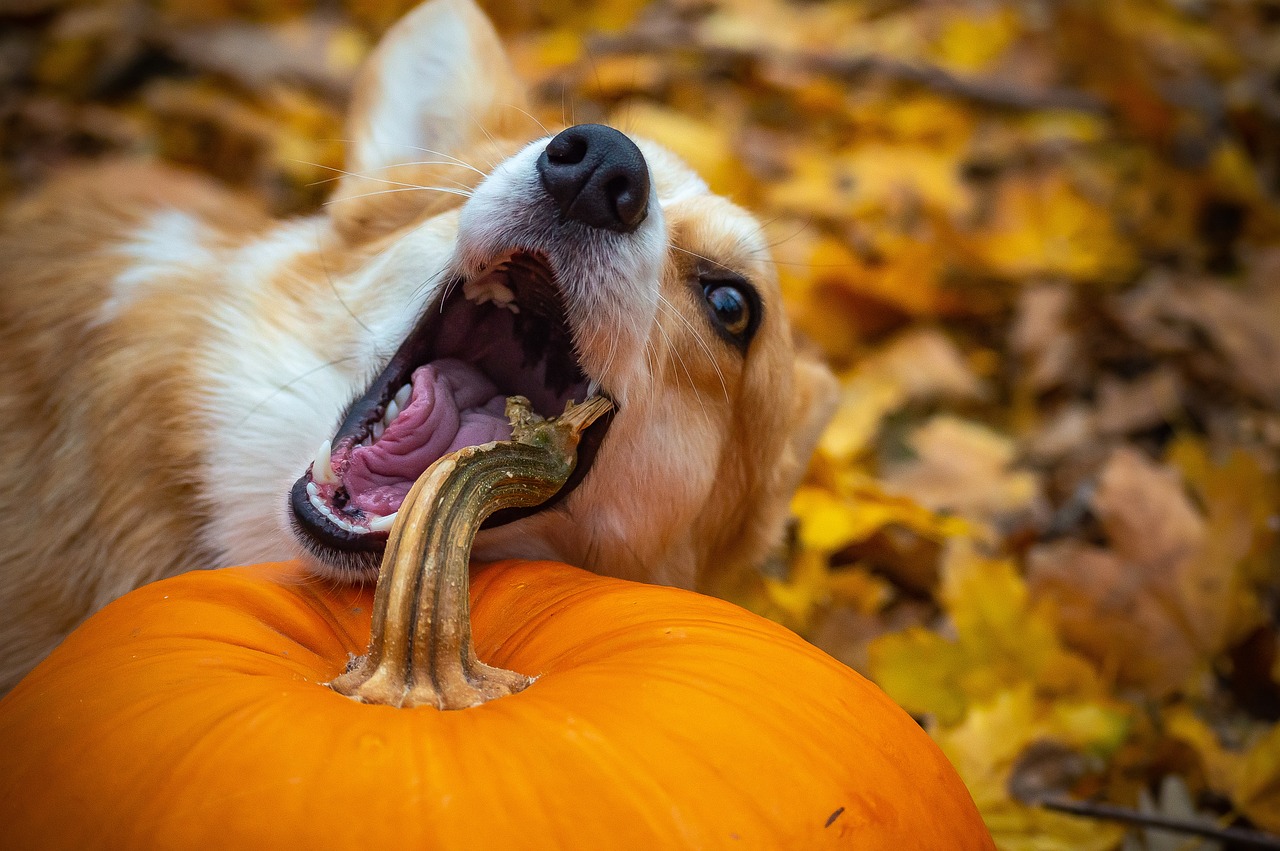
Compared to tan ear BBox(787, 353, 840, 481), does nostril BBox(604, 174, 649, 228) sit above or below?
above

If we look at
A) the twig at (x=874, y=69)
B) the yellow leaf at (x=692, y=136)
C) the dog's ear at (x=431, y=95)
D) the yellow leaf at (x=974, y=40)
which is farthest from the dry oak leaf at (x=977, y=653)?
the yellow leaf at (x=974, y=40)

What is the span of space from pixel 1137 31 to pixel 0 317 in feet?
13.9

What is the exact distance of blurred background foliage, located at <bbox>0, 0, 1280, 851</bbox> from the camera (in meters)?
2.00

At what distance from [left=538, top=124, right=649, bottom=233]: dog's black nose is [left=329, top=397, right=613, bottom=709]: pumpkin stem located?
1.84ft

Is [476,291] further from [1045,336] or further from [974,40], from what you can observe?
[974,40]

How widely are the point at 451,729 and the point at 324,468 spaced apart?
702mm

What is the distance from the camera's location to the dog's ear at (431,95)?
229 cm

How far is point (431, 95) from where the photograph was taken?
7.61ft

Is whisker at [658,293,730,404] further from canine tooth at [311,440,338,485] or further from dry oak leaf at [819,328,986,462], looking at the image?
dry oak leaf at [819,328,986,462]

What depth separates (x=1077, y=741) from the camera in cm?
189

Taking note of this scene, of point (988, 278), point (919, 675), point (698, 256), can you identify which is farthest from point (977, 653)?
point (988, 278)

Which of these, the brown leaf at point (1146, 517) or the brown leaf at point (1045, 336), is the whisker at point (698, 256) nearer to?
the brown leaf at point (1146, 517)

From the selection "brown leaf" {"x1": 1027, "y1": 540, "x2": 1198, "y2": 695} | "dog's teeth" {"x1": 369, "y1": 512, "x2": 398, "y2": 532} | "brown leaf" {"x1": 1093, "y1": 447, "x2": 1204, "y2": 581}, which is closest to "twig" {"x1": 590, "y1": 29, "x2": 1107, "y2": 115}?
"brown leaf" {"x1": 1093, "y1": 447, "x2": 1204, "y2": 581}

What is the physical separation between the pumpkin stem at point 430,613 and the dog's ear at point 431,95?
124 cm
